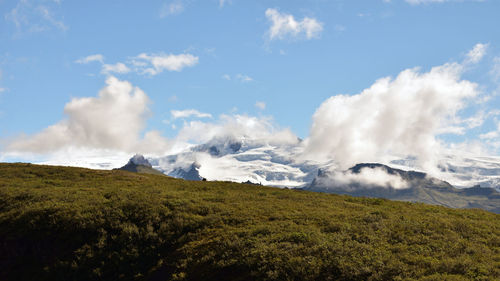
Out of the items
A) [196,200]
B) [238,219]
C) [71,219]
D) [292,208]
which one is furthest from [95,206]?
[292,208]

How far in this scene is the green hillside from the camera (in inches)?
925

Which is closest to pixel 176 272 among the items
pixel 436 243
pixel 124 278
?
pixel 124 278

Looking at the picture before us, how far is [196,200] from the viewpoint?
132 feet

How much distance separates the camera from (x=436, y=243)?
27.2 m

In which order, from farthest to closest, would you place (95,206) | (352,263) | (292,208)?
(292,208) < (95,206) < (352,263)

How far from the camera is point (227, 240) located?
28.4 metres

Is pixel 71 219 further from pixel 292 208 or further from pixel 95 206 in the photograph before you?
pixel 292 208

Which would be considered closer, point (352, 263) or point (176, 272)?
point (352, 263)

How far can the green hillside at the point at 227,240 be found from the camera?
23484 millimetres

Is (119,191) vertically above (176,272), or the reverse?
(119,191)

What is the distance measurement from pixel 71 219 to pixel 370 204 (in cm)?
3297

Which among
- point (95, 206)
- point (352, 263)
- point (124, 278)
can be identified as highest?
point (95, 206)

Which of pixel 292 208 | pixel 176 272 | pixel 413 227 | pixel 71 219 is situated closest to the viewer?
pixel 176 272

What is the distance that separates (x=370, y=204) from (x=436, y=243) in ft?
61.9
